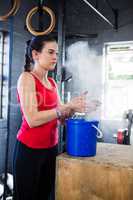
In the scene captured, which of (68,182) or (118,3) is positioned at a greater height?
(118,3)

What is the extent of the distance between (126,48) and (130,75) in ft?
1.53

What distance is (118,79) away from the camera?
14.9 ft

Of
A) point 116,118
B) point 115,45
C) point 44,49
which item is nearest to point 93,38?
point 115,45

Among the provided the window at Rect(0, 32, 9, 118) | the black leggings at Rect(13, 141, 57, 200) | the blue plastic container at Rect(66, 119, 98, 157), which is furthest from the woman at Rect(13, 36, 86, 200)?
the window at Rect(0, 32, 9, 118)

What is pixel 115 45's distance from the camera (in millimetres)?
4555

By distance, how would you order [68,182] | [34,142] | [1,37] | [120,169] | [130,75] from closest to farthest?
1. [120,169]
2. [68,182]
3. [34,142]
4. [1,37]
5. [130,75]

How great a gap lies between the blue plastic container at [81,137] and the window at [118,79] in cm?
294

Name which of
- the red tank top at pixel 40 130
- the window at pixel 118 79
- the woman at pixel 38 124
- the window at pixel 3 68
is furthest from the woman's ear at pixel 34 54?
the window at pixel 118 79

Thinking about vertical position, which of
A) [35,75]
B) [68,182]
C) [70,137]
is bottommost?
[68,182]

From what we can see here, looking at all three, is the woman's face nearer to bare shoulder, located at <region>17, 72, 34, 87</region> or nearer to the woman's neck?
the woman's neck

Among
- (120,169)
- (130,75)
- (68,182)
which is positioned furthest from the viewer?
(130,75)

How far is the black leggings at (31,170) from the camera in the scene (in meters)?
1.75

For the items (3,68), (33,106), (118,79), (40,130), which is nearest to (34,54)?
(33,106)

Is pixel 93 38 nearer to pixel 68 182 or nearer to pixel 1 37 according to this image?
pixel 1 37
